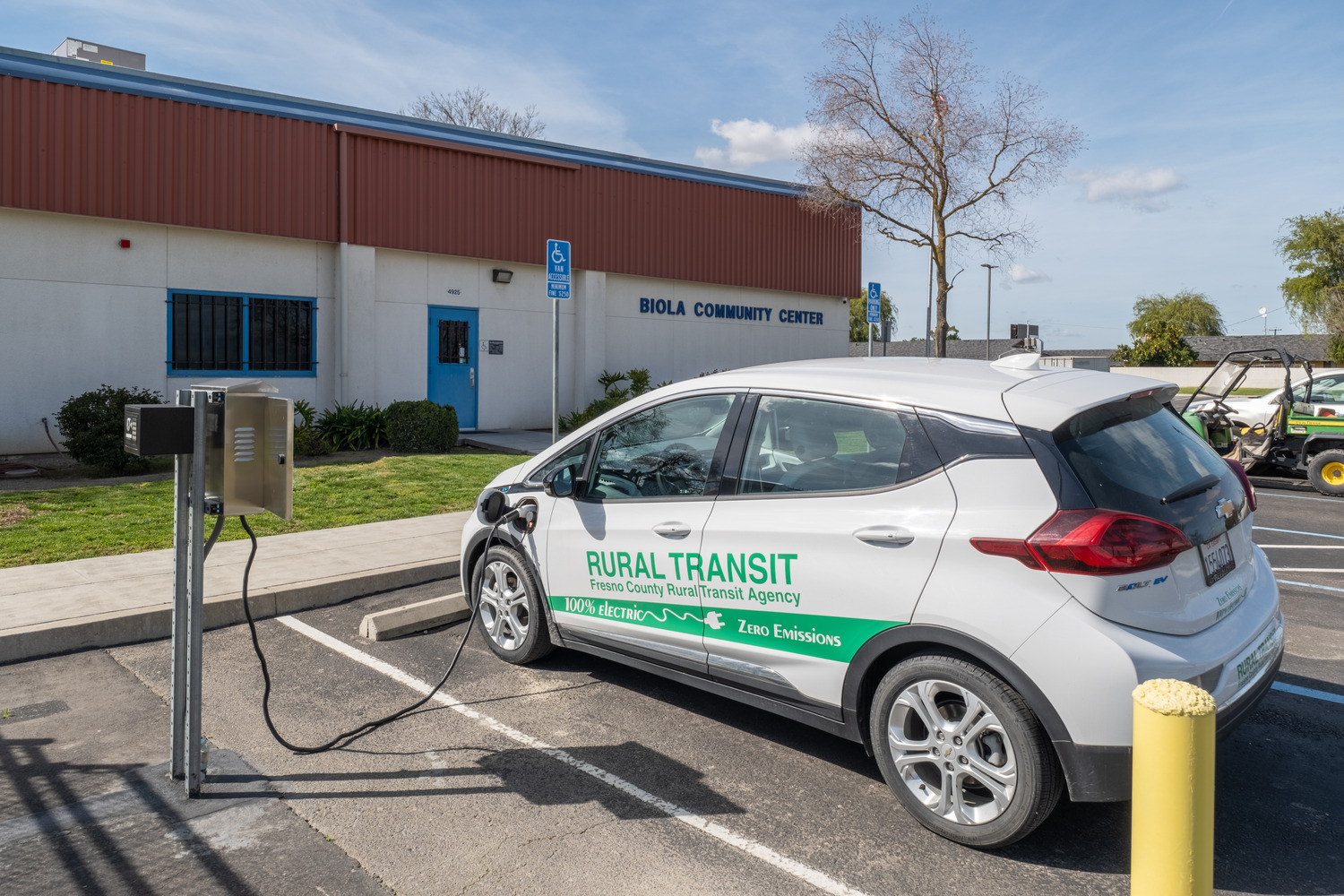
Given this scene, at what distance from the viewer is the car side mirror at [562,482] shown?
16.0 ft

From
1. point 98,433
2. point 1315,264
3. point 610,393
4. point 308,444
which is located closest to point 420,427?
point 308,444

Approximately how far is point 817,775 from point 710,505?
121 centimetres

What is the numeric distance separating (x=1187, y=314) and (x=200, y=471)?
10313 cm

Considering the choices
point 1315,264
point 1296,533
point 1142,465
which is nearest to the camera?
point 1142,465

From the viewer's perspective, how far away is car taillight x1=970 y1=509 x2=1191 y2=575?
308 cm

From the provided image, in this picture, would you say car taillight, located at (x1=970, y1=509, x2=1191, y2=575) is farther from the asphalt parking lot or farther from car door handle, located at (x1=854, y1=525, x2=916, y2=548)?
the asphalt parking lot

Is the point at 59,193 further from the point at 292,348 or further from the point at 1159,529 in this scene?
the point at 1159,529

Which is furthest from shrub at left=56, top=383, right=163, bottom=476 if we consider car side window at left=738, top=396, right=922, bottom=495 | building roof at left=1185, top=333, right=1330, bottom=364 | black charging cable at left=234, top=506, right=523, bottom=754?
building roof at left=1185, top=333, right=1330, bottom=364

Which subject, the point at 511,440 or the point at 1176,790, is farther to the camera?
the point at 511,440

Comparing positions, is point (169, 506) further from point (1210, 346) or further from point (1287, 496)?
point (1210, 346)

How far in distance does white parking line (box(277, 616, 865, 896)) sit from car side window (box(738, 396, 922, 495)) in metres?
1.31

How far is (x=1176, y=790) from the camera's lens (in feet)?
7.66

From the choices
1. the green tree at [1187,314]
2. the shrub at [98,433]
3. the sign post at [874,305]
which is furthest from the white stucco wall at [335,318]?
the green tree at [1187,314]

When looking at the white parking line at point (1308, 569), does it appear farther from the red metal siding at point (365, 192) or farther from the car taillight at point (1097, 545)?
the red metal siding at point (365, 192)
